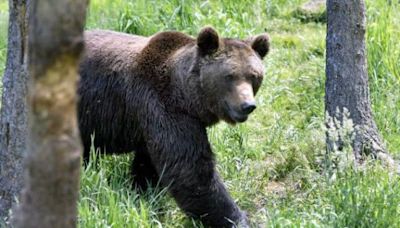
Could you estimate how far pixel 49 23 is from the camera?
241 cm

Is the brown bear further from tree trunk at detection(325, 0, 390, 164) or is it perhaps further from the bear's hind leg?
tree trunk at detection(325, 0, 390, 164)

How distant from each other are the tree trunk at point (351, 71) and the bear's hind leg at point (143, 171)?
1.35 metres

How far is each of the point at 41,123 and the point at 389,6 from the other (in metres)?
6.95

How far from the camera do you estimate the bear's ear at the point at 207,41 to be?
5.64 metres

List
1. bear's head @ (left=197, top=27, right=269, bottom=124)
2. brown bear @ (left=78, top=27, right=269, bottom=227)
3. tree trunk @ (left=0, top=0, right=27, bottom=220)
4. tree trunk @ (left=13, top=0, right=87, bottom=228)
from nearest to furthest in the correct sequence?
tree trunk @ (left=13, top=0, right=87, bottom=228) → tree trunk @ (left=0, top=0, right=27, bottom=220) → bear's head @ (left=197, top=27, right=269, bottom=124) → brown bear @ (left=78, top=27, right=269, bottom=227)

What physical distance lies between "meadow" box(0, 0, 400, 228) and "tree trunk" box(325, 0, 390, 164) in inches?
14.5

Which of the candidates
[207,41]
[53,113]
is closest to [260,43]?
[207,41]

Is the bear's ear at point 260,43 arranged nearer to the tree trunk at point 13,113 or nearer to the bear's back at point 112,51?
the bear's back at point 112,51

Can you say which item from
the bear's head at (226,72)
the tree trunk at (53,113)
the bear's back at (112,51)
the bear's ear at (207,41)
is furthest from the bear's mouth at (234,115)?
the tree trunk at (53,113)

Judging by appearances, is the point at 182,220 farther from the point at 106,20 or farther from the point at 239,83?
the point at 106,20

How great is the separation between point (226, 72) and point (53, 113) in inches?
125

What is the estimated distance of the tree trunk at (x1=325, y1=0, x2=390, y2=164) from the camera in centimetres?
614

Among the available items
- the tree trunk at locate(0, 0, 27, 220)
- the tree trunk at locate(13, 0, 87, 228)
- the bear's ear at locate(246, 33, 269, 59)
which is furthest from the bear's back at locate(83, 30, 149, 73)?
the tree trunk at locate(13, 0, 87, 228)

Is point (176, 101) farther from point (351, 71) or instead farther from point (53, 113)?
point (53, 113)
